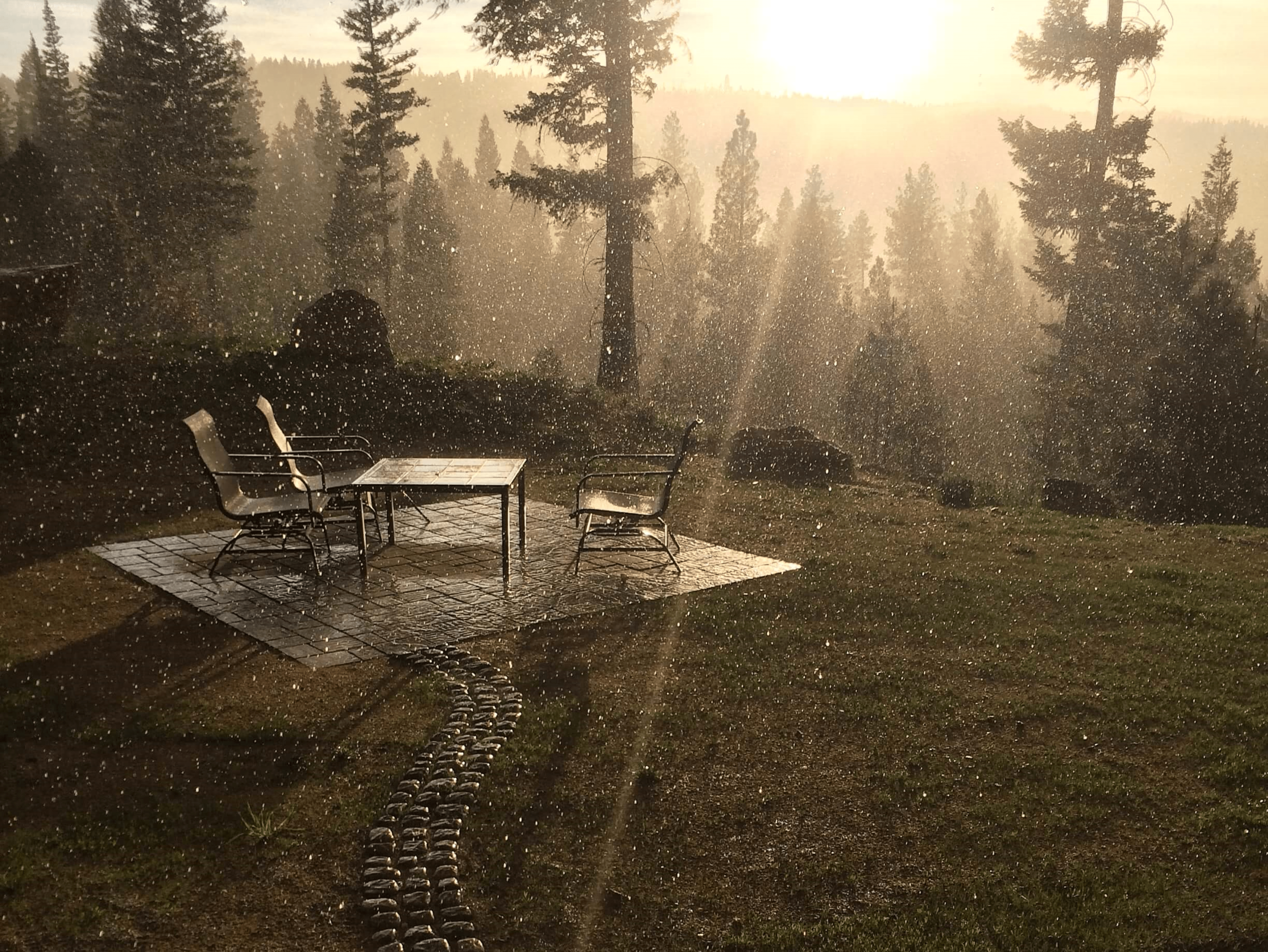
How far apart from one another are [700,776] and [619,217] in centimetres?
1574

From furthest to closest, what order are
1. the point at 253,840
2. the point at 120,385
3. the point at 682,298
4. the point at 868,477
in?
the point at 682,298 → the point at 868,477 → the point at 120,385 → the point at 253,840

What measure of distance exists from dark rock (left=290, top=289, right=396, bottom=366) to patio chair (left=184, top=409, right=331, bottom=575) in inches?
287

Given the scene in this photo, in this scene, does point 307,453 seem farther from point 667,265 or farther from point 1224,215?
point 667,265

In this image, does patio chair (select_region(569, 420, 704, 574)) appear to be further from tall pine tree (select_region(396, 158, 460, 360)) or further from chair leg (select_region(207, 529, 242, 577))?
tall pine tree (select_region(396, 158, 460, 360))

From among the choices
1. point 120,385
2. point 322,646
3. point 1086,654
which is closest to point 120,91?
point 120,385

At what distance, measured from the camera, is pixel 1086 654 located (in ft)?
22.8

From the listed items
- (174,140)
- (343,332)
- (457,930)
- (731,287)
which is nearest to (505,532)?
(457,930)

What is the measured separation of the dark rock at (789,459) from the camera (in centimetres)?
1402

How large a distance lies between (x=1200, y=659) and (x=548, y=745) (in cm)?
482

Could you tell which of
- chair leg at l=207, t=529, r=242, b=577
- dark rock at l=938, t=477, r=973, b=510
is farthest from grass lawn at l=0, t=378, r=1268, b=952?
dark rock at l=938, t=477, r=973, b=510

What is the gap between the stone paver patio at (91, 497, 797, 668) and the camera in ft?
22.5

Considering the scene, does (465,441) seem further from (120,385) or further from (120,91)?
(120,91)

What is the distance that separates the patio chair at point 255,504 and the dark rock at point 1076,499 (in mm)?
10074

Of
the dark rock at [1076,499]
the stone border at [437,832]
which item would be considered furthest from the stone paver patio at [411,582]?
the dark rock at [1076,499]
